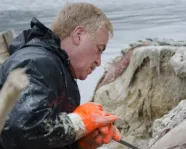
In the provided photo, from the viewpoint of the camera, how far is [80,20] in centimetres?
224

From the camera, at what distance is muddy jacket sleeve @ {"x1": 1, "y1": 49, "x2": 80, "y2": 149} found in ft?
5.86

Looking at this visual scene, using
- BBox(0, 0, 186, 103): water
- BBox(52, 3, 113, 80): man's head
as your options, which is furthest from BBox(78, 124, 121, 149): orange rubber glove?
BBox(0, 0, 186, 103): water

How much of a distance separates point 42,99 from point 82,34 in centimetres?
50

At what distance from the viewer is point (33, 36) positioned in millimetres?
2199

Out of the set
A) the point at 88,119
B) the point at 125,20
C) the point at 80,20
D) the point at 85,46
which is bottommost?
the point at 125,20

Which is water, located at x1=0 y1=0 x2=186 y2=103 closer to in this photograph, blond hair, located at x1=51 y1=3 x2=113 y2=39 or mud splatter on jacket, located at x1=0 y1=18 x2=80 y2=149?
blond hair, located at x1=51 y1=3 x2=113 y2=39

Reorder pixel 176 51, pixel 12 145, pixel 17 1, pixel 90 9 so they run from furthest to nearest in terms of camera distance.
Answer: pixel 17 1
pixel 176 51
pixel 90 9
pixel 12 145

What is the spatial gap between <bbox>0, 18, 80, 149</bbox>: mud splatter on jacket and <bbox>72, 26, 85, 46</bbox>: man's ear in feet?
0.27

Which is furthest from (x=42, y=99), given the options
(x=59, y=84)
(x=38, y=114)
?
(x=59, y=84)

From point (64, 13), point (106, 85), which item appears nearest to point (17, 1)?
point (106, 85)

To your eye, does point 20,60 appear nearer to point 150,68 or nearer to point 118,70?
point 150,68

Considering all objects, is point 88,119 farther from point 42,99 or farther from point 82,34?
point 82,34

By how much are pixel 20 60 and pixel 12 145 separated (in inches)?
13.5

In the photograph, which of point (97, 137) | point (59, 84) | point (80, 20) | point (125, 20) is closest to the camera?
point (59, 84)
